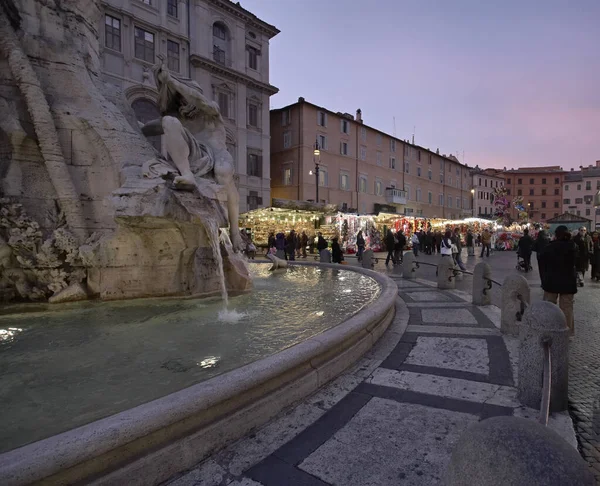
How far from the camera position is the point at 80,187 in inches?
202

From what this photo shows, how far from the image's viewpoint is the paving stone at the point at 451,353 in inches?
136

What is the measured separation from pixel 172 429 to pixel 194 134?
548 centimetres

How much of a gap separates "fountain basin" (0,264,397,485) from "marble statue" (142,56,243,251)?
3265 mm

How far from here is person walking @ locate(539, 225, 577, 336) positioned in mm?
4594

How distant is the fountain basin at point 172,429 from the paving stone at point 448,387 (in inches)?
25.1

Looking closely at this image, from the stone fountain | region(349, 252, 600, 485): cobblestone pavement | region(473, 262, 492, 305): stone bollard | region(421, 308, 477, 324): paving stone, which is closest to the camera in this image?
region(349, 252, 600, 485): cobblestone pavement

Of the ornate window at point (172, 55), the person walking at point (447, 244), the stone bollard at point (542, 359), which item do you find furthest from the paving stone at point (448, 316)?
the ornate window at point (172, 55)

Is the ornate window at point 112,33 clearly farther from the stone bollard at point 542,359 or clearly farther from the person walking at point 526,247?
the stone bollard at point 542,359

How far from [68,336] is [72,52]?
440 cm

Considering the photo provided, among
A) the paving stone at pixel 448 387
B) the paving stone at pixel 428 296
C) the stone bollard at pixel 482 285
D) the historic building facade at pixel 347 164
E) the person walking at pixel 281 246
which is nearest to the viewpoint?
the paving stone at pixel 448 387

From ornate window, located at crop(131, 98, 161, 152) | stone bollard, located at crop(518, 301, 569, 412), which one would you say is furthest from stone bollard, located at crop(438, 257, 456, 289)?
ornate window, located at crop(131, 98, 161, 152)

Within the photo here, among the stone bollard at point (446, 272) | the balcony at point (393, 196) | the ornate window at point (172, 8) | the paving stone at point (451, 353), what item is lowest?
the paving stone at point (451, 353)

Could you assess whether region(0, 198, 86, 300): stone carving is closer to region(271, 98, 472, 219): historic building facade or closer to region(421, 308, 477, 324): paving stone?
region(421, 308, 477, 324): paving stone

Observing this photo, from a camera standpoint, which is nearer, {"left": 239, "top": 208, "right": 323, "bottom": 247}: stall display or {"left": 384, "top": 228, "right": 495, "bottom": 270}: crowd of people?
{"left": 384, "top": 228, "right": 495, "bottom": 270}: crowd of people
